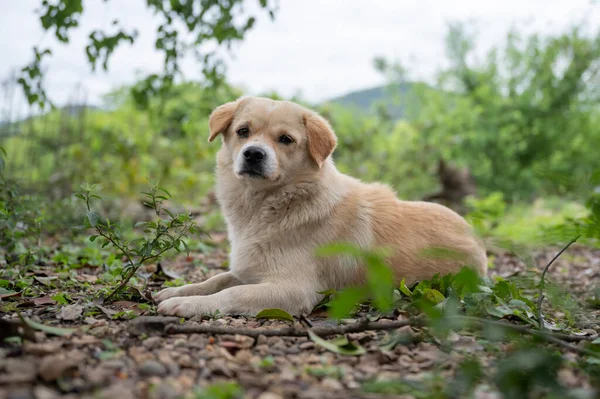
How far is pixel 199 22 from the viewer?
4566mm

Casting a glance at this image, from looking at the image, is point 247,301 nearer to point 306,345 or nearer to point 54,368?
point 306,345

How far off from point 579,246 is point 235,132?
527 centimetres

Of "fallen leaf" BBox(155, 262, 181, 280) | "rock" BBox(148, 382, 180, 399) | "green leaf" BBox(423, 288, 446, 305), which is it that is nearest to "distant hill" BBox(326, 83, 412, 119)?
"fallen leaf" BBox(155, 262, 181, 280)

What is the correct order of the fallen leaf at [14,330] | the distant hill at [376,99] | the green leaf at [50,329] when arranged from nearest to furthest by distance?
the fallen leaf at [14,330]
the green leaf at [50,329]
the distant hill at [376,99]

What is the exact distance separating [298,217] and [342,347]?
1265mm

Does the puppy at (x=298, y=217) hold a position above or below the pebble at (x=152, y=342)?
above

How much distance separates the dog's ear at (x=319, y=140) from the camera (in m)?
3.62

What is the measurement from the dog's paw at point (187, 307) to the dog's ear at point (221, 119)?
1.27m

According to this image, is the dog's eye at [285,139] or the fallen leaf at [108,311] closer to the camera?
the fallen leaf at [108,311]

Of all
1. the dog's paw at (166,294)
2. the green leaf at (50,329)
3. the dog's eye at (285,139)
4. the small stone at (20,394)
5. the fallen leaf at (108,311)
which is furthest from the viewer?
the dog's eye at (285,139)

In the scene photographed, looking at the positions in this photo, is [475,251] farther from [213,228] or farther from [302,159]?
[213,228]

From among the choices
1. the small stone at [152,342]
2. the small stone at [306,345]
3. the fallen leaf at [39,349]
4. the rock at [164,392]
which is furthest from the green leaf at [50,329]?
the small stone at [306,345]

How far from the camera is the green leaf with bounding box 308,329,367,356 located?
2320mm

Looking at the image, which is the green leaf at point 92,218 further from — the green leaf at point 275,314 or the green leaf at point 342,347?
the green leaf at point 342,347
